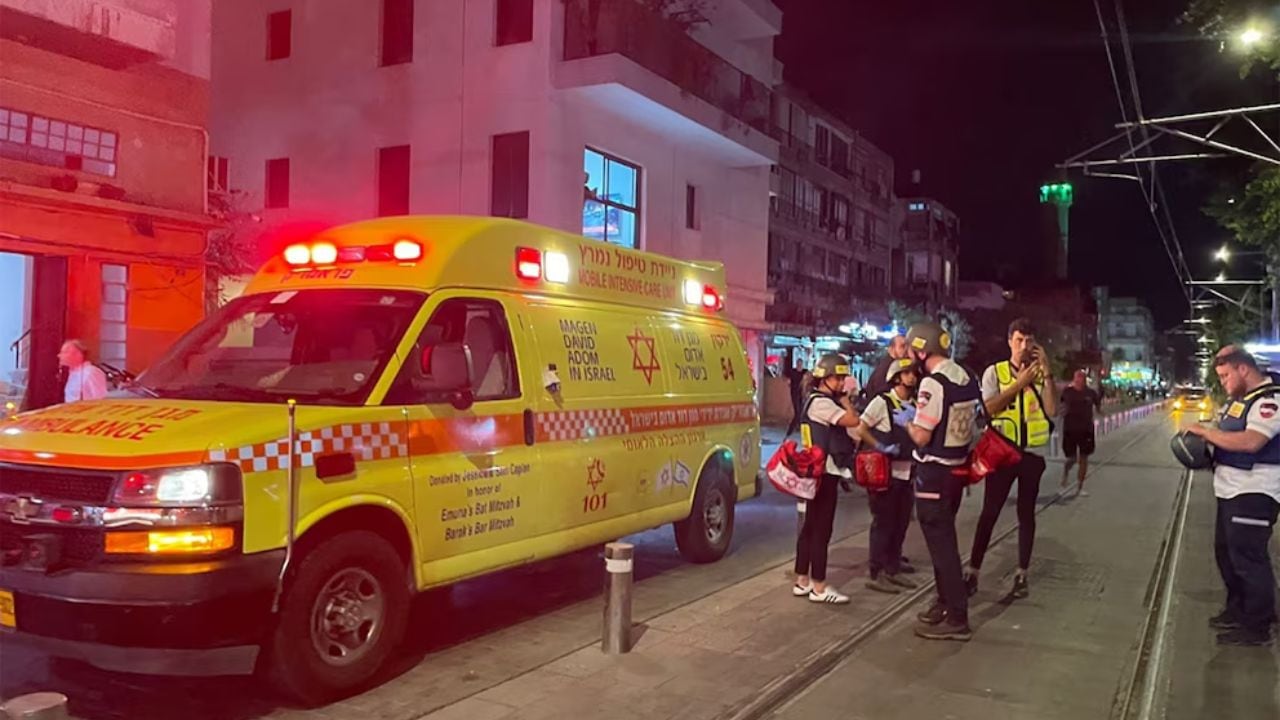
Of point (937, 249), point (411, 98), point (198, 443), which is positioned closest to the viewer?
point (198, 443)

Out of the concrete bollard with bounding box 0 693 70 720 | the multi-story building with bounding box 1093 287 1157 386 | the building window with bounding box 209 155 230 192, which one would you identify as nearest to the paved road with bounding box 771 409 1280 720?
the concrete bollard with bounding box 0 693 70 720

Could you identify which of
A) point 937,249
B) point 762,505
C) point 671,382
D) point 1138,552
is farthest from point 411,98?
point 937,249

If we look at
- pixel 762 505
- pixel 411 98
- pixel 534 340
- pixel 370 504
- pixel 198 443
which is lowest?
pixel 762 505

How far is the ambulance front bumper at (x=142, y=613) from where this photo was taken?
4.17 metres

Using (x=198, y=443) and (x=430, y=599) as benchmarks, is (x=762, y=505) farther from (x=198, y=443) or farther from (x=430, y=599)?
(x=198, y=443)

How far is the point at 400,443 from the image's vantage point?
5.11 meters

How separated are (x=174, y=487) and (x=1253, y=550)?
6479mm

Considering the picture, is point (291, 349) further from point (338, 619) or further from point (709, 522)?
point (709, 522)

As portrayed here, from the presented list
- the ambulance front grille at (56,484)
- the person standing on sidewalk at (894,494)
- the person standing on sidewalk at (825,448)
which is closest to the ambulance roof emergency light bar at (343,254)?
the ambulance front grille at (56,484)

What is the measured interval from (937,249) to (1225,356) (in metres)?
47.9

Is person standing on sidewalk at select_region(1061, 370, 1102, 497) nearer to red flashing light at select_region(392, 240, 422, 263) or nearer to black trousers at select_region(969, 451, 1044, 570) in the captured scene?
black trousers at select_region(969, 451, 1044, 570)

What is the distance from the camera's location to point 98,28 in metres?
10.6

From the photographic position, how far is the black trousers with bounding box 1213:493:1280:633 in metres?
6.21

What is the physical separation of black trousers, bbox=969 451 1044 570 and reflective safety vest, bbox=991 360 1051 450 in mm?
135
